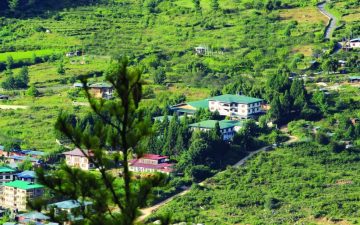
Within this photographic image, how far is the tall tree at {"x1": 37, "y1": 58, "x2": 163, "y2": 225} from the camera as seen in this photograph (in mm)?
12164

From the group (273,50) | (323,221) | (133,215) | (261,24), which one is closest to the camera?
(133,215)

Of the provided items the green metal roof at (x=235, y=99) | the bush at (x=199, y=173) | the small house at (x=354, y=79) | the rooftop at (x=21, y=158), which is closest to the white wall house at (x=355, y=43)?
the small house at (x=354, y=79)

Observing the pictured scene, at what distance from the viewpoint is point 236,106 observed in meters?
41.8

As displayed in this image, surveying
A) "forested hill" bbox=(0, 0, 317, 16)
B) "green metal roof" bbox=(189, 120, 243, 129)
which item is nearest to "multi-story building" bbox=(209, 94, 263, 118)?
"green metal roof" bbox=(189, 120, 243, 129)

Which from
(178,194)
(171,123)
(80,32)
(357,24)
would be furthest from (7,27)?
(178,194)

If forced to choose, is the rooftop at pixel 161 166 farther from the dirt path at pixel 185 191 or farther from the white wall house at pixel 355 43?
the white wall house at pixel 355 43

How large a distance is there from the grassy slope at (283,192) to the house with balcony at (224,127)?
1867 mm

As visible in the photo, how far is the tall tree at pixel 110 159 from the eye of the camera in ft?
39.9

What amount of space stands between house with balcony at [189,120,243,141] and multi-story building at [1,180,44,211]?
698 cm

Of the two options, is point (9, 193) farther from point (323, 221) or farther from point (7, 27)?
point (7, 27)

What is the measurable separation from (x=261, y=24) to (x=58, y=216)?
142 feet

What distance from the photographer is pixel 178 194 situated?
3453cm

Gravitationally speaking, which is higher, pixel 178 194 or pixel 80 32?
pixel 80 32

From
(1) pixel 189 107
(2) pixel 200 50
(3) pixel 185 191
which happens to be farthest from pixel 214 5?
(3) pixel 185 191
